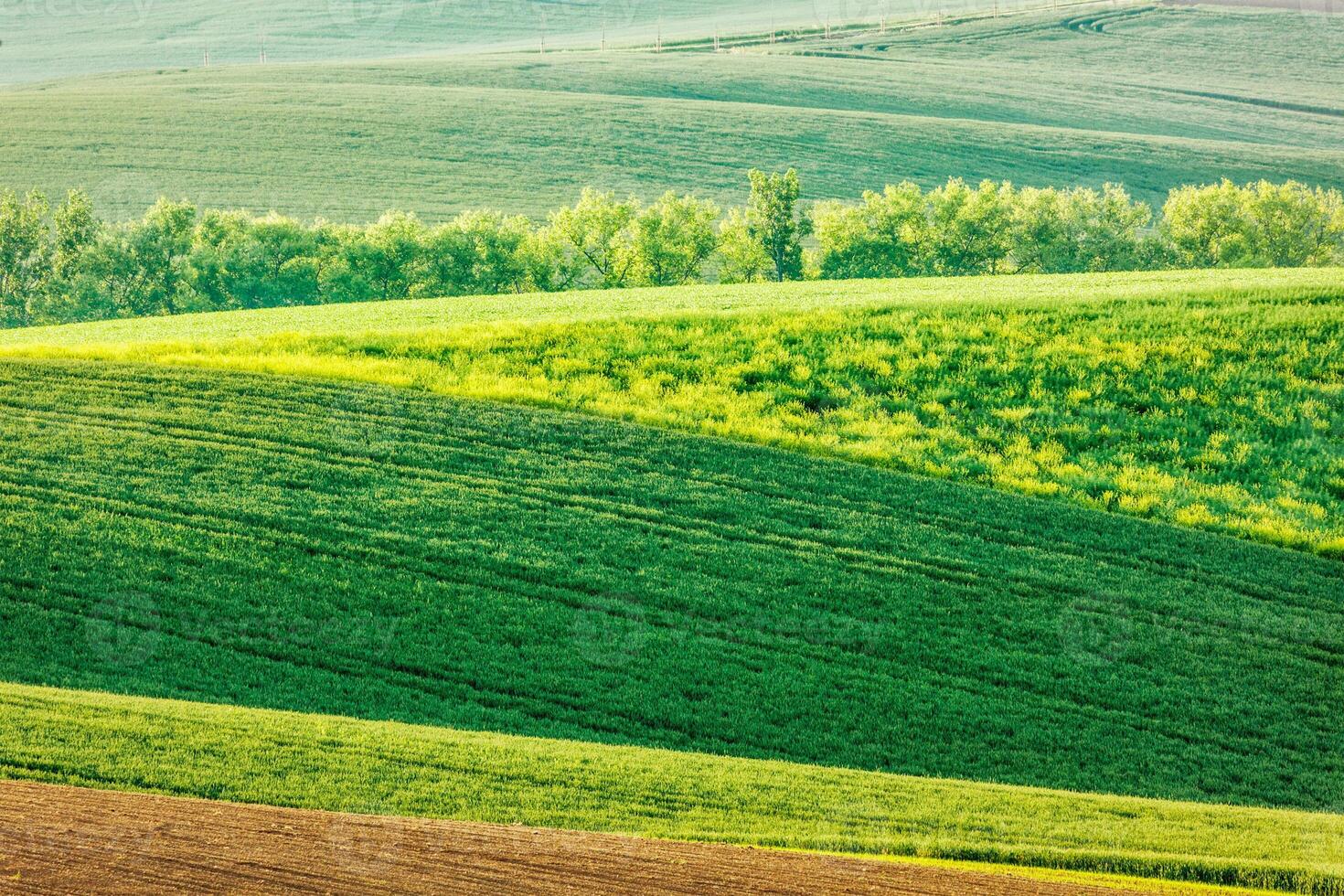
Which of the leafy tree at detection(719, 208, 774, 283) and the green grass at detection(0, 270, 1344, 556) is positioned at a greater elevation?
the green grass at detection(0, 270, 1344, 556)

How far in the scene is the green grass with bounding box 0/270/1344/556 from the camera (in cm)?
Result: 1705

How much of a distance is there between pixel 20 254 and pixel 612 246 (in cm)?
3010

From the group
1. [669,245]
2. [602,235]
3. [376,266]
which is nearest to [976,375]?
[669,245]

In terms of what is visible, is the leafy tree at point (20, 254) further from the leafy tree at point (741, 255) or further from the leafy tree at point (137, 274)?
the leafy tree at point (741, 255)

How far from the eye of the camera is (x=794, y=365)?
2050 centimetres

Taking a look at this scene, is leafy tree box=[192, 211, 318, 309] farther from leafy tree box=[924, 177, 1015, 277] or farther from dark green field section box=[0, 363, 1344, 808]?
dark green field section box=[0, 363, 1344, 808]

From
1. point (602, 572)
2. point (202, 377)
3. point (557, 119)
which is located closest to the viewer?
point (602, 572)

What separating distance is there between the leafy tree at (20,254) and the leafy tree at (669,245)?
29.8 m

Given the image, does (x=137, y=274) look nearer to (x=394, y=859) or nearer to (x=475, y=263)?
(x=475, y=263)

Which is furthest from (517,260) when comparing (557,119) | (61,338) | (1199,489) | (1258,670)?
(1258,670)

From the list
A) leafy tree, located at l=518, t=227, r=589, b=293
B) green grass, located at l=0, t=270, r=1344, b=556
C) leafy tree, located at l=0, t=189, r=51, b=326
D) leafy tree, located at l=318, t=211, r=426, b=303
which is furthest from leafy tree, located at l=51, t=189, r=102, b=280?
green grass, located at l=0, t=270, r=1344, b=556

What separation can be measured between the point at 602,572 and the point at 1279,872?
762cm

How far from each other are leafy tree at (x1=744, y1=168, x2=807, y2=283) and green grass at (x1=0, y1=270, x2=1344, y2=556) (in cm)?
3078

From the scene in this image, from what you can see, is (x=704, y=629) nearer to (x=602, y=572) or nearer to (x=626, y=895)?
(x=602, y=572)
